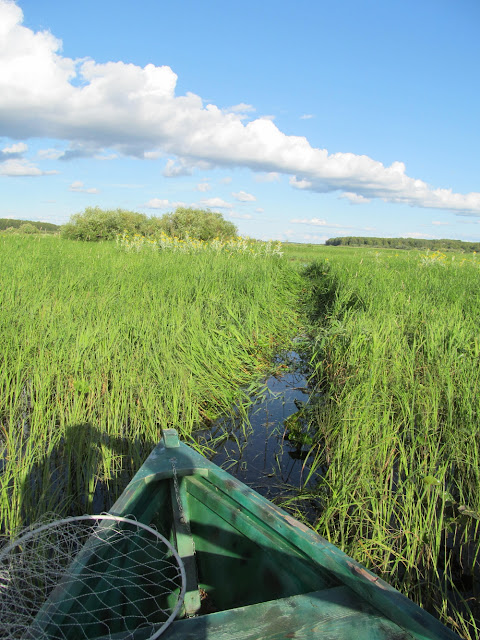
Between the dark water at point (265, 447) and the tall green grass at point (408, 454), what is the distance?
0.78 ft

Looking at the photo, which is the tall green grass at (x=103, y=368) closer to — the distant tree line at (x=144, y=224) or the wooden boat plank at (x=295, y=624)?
the wooden boat plank at (x=295, y=624)

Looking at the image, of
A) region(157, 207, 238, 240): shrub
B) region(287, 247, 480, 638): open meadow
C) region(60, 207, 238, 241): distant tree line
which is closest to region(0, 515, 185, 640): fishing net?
region(287, 247, 480, 638): open meadow

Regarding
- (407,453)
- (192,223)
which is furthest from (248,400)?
(192,223)

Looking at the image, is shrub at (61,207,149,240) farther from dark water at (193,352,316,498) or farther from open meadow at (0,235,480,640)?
dark water at (193,352,316,498)

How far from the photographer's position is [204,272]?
7.59 m

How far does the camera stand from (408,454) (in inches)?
117

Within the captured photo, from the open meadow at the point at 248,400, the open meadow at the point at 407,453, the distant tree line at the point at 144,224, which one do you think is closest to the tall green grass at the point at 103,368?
the open meadow at the point at 248,400

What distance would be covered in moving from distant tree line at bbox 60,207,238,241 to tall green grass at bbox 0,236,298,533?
15.8m

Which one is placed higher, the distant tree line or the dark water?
the distant tree line

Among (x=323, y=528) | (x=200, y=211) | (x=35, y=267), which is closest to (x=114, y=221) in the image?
(x=200, y=211)

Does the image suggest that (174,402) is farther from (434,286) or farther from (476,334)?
(434,286)

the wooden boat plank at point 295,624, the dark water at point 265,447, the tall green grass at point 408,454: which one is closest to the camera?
the wooden boat plank at point 295,624

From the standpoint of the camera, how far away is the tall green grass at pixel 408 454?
7.05ft

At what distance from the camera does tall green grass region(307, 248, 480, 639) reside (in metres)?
2.15
